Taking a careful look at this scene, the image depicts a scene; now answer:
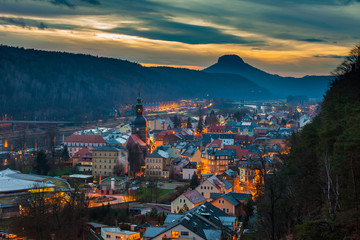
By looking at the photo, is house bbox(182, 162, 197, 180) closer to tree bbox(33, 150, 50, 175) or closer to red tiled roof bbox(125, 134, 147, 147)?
red tiled roof bbox(125, 134, 147, 147)

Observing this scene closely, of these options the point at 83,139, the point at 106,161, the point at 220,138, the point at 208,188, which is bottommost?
the point at 106,161

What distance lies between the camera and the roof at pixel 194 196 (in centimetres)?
3662

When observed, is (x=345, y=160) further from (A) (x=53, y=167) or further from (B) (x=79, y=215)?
(A) (x=53, y=167)

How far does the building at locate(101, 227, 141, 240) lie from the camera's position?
94.5 feet

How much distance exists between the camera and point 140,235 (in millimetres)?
29812

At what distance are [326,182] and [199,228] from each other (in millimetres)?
9141

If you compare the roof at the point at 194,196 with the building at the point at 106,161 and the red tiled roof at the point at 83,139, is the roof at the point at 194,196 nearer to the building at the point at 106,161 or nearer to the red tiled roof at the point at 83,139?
the building at the point at 106,161

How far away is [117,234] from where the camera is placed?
29.2 m

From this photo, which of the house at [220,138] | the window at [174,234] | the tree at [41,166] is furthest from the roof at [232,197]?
the house at [220,138]

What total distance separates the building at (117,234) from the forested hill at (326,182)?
8.33 meters

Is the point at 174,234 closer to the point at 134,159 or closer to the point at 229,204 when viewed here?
the point at 229,204

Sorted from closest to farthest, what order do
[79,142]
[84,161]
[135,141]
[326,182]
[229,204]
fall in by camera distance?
[326,182]
[229,204]
[84,161]
[135,141]
[79,142]

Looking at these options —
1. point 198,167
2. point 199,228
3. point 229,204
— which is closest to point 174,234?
point 199,228

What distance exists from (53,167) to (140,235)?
2964 cm
